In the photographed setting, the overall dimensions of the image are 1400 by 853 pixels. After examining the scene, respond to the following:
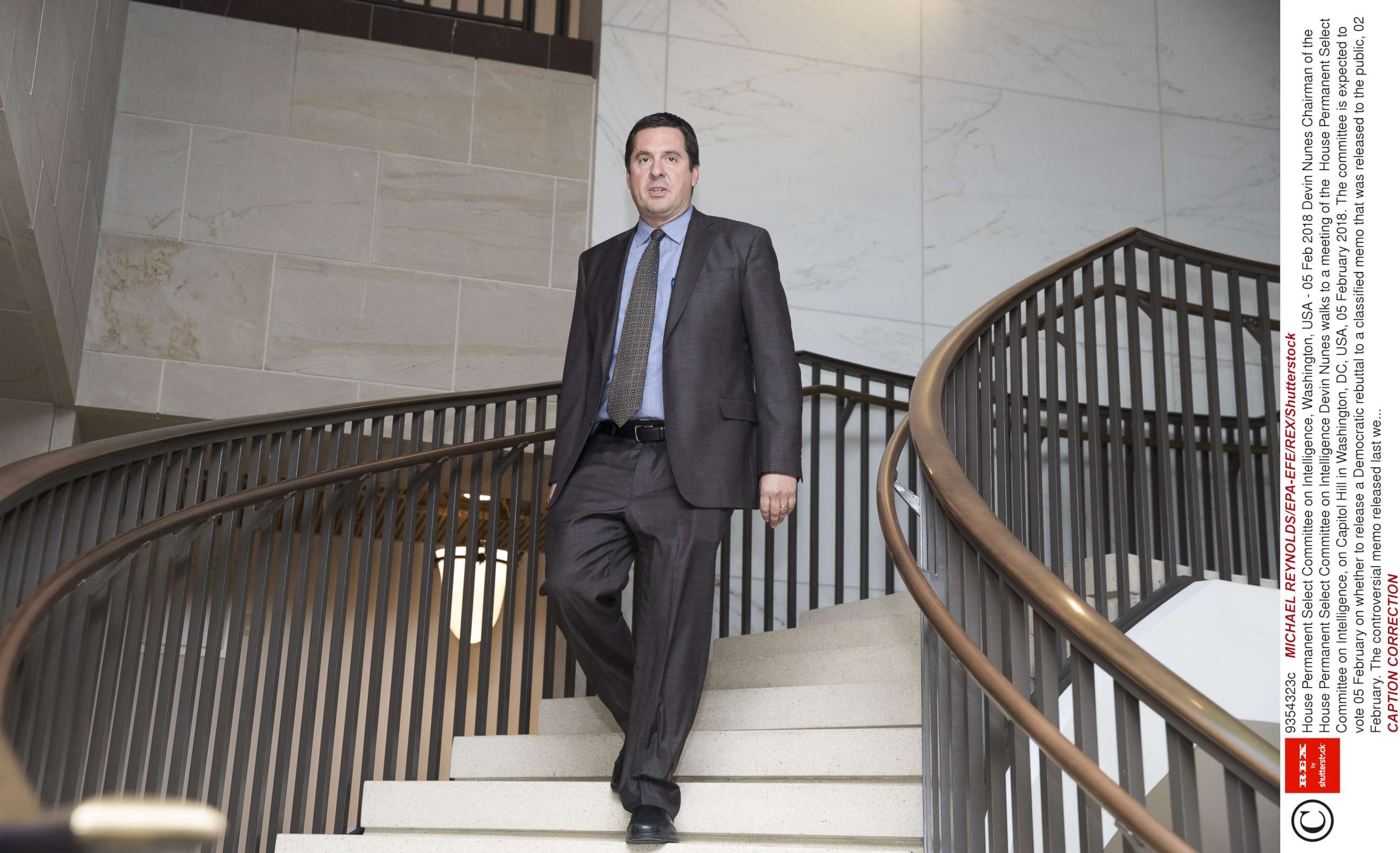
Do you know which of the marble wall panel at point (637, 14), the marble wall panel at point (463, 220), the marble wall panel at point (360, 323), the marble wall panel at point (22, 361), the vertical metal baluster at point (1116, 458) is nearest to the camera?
the vertical metal baluster at point (1116, 458)

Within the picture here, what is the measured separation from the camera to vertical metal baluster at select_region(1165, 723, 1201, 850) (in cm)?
167

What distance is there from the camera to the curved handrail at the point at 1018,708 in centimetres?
171

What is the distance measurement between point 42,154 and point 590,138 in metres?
2.65

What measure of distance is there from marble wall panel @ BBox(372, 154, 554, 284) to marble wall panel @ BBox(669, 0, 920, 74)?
110 cm

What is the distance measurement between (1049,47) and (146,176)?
4249mm

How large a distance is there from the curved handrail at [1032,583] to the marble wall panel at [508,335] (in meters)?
2.55

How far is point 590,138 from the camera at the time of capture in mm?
5930

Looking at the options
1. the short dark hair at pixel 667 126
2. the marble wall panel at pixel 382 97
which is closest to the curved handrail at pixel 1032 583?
the short dark hair at pixel 667 126

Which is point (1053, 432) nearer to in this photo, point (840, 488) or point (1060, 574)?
point (1060, 574)

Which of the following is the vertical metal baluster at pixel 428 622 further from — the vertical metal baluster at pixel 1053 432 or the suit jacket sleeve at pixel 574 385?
the vertical metal baluster at pixel 1053 432

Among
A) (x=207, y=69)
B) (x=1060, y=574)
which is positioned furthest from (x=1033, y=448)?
(x=207, y=69)
